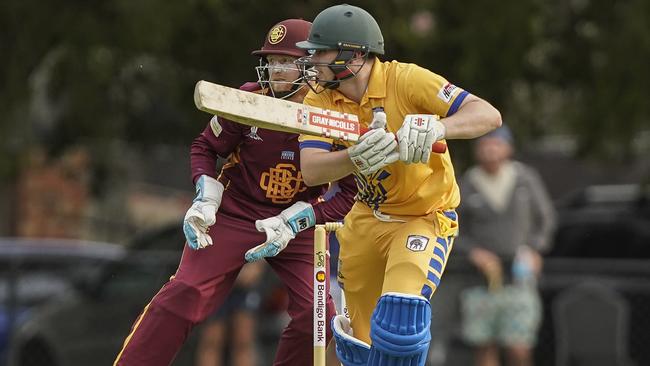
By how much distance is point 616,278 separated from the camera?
10.5 meters

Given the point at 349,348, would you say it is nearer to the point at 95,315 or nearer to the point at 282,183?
the point at 282,183

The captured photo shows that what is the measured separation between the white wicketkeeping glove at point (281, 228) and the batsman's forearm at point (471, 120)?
0.98 meters

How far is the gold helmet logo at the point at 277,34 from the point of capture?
20.1 feet

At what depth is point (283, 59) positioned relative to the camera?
20.2 feet

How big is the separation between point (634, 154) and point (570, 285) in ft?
4.00

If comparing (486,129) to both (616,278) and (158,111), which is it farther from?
(158,111)

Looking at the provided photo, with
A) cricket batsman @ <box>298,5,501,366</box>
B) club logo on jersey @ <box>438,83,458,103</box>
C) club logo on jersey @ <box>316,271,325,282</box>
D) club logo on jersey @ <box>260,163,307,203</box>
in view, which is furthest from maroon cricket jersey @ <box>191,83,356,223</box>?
club logo on jersey @ <box>438,83,458,103</box>

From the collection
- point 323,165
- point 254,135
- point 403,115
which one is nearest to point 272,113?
point 323,165

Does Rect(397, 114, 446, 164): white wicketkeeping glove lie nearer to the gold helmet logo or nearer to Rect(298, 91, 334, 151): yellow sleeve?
Rect(298, 91, 334, 151): yellow sleeve

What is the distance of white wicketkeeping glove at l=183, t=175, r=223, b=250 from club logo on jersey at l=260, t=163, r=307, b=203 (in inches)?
9.2

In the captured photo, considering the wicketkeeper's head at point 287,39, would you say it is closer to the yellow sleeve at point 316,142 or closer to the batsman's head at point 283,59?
the batsman's head at point 283,59

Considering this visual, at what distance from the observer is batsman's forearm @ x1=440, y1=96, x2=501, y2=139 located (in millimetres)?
5570

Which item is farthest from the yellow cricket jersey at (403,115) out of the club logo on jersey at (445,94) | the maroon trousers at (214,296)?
the maroon trousers at (214,296)

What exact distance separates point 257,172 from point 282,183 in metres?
0.13
